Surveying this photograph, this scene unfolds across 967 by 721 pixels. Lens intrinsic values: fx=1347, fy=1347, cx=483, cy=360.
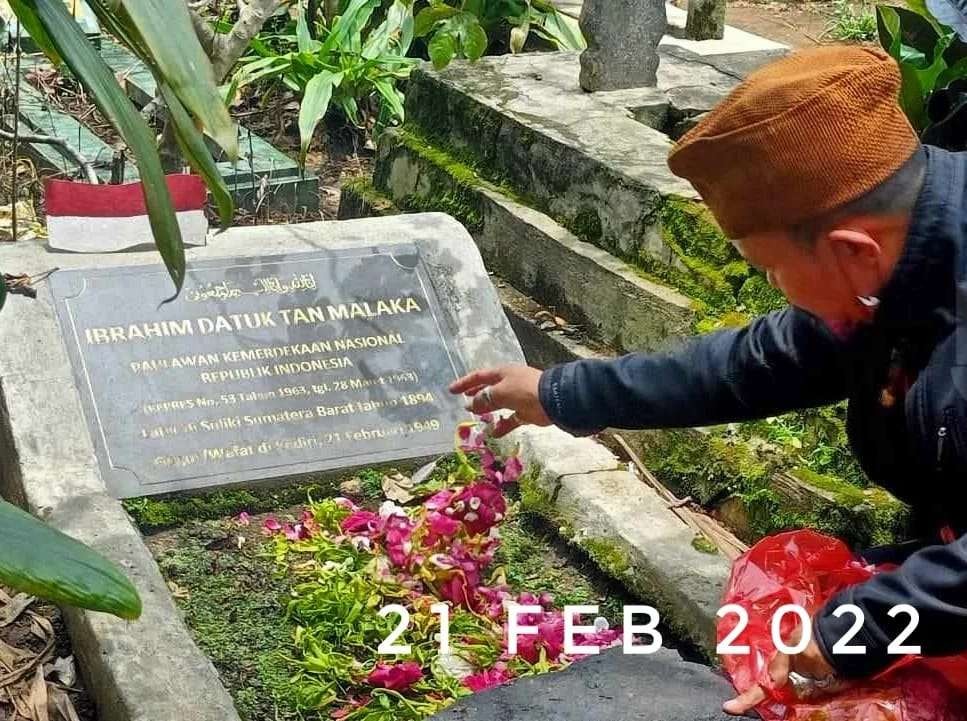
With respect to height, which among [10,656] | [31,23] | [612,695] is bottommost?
[10,656]

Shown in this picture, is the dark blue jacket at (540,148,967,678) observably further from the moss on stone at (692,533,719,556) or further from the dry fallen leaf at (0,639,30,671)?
the dry fallen leaf at (0,639,30,671)

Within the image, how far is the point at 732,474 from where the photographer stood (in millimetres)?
3238

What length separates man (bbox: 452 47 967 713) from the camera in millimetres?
1726

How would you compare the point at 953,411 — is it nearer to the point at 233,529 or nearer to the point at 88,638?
the point at 88,638

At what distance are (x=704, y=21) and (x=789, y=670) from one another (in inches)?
201

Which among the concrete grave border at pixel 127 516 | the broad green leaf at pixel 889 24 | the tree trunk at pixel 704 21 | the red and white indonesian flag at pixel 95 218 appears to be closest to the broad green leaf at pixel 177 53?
the concrete grave border at pixel 127 516

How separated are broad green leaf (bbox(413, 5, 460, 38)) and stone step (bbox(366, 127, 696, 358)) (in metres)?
0.68

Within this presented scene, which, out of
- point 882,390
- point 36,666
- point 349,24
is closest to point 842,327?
point 882,390

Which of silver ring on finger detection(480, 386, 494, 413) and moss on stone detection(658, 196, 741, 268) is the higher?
silver ring on finger detection(480, 386, 494, 413)

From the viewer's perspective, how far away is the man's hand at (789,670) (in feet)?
5.99

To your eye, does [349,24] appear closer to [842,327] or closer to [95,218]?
[95,218]

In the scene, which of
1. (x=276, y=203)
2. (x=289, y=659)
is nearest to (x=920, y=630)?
(x=289, y=659)

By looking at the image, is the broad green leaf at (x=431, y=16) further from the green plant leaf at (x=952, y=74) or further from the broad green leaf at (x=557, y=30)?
the green plant leaf at (x=952, y=74)

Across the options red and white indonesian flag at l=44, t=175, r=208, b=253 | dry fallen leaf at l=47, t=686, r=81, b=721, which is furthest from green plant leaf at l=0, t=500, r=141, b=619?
red and white indonesian flag at l=44, t=175, r=208, b=253
